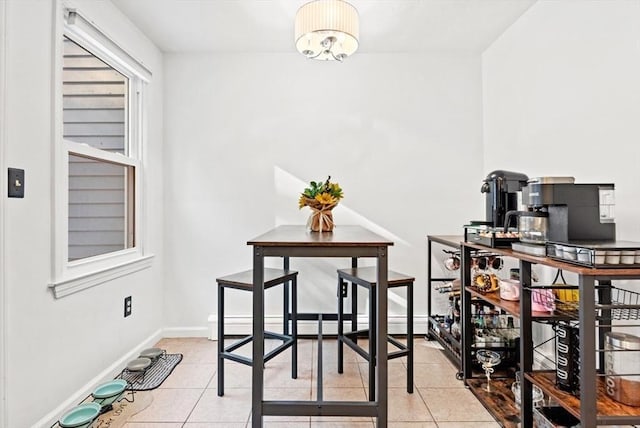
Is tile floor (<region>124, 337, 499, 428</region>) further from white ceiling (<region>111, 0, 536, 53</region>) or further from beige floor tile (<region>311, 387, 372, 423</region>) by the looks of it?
white ceiling (<region>111, 0, 536, 53</region>)

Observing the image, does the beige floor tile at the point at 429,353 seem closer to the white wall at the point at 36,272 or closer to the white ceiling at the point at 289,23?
the white wall at the point at 36,272

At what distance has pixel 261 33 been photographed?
2904 millimetres

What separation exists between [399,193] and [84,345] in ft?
8.32

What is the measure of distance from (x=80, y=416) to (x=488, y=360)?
229cm

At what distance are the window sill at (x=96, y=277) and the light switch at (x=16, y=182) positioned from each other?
19.4 inches

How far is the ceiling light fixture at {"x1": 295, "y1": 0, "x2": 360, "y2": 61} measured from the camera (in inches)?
77.7

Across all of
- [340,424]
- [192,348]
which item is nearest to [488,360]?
[340,424]

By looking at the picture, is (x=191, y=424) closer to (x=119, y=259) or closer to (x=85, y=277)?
(x=85, y=277)

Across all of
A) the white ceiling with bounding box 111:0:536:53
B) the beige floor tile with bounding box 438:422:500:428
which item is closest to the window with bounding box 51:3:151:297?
the white ceiling with bounding box 111:0:536:53

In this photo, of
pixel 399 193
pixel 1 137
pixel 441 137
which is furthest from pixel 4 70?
pixel 441 137

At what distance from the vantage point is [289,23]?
2.74 metres

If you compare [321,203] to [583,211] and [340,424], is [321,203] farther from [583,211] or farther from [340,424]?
[583,211]

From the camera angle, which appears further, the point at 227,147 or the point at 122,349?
the point at 227,147

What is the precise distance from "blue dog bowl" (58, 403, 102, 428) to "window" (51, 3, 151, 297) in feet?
1.95
